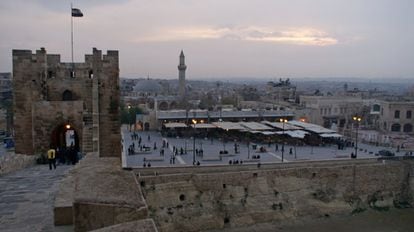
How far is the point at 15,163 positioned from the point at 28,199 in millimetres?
4577

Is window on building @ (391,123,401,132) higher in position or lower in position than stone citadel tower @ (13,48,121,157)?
lower

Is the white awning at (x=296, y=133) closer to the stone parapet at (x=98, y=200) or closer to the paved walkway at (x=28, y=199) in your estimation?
the paved walkway at (x=28, y=199)

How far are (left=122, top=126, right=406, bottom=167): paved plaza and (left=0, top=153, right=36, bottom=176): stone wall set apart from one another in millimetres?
11533

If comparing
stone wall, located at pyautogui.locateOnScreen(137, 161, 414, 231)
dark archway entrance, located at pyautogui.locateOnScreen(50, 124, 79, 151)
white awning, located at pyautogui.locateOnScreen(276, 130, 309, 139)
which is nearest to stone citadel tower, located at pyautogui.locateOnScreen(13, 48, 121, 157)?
dark archway entrance, located at pyautogui.locateOnScreen(50, 124, 79, 151)

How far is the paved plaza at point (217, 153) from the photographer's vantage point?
26922 millimetres

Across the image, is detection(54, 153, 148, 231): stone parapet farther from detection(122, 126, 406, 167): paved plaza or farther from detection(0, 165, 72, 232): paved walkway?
detection(122, 126, 406, 167): paved plaza

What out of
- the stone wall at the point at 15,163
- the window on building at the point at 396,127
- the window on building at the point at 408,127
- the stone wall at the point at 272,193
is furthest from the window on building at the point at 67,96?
the window on building at the point at 408,127

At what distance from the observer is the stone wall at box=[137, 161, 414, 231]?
21281mm

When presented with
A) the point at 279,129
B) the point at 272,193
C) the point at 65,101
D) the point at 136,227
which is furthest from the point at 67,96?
the point at 279,129

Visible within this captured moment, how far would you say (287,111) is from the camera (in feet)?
161

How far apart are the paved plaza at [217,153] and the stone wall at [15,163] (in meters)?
11.5

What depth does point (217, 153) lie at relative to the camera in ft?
99.3

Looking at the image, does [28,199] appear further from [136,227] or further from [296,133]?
[296,133]

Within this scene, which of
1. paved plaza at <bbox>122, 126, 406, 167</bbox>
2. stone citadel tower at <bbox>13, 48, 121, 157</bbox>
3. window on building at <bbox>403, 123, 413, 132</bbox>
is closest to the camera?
stone citadel tower at <bbox>13, 48, 121, 157</bbox>
